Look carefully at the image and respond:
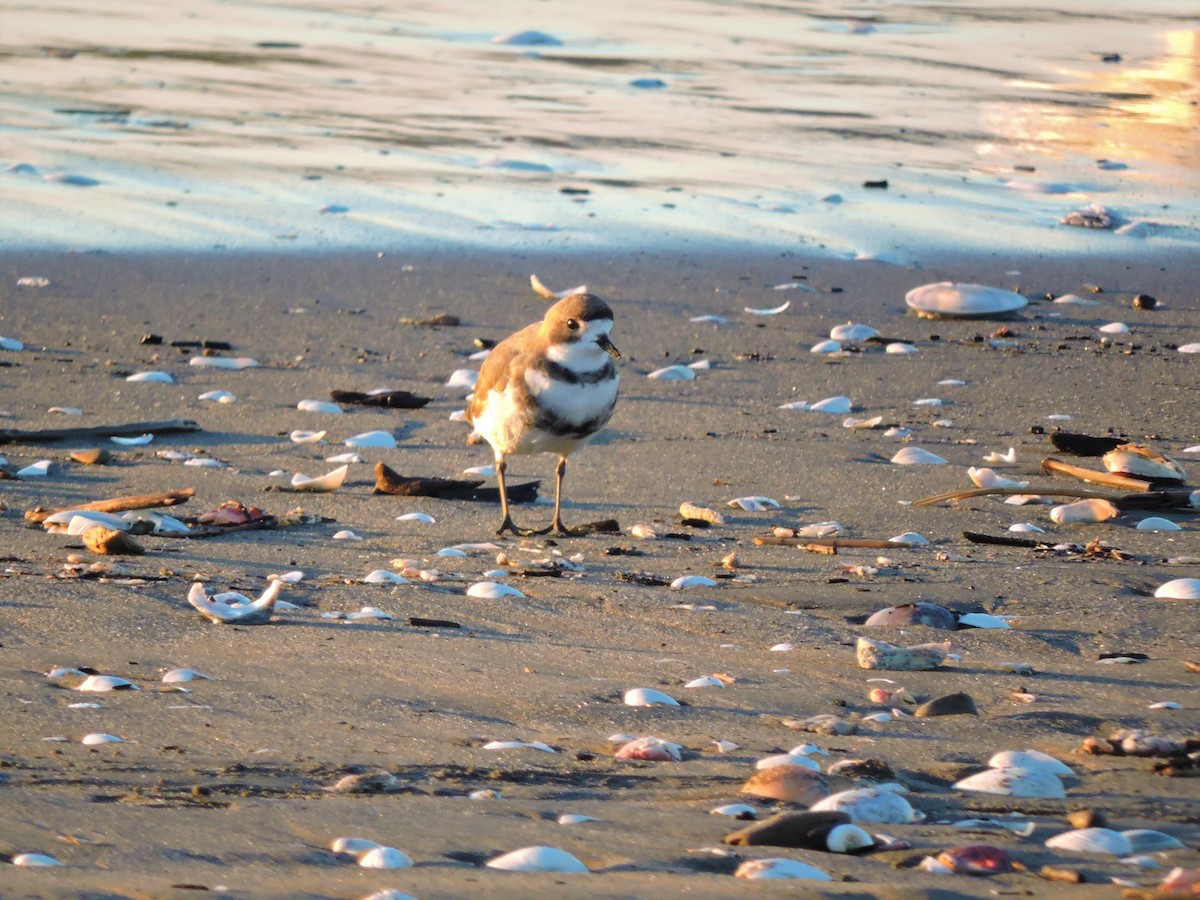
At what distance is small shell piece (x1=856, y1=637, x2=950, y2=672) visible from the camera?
13.0 ft

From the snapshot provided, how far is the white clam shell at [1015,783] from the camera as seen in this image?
3098 mm

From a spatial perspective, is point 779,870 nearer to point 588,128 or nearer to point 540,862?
point 540,862

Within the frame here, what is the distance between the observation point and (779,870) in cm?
263

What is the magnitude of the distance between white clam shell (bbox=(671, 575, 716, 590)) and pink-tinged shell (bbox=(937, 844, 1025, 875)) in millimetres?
2114

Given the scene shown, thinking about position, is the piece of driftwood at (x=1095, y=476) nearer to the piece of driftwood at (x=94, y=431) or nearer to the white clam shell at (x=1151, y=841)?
the white clam shell at (x=1151, y=841)

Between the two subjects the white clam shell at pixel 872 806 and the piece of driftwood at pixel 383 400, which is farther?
the piece of driftwood at pixel 383 400

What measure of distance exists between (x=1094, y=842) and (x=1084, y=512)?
9.79 feet

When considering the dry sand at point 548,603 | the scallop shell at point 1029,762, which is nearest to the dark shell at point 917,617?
the dry sand at point 548,603

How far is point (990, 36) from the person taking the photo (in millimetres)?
17781

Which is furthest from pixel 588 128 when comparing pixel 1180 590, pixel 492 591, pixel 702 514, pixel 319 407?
pixel 1180 590

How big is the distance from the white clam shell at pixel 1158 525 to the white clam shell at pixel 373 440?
3.01m

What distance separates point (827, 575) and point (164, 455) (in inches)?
114

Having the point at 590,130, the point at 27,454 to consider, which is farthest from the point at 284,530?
the point at 590,130

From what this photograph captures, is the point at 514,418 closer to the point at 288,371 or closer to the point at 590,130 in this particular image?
the point at 288,371
